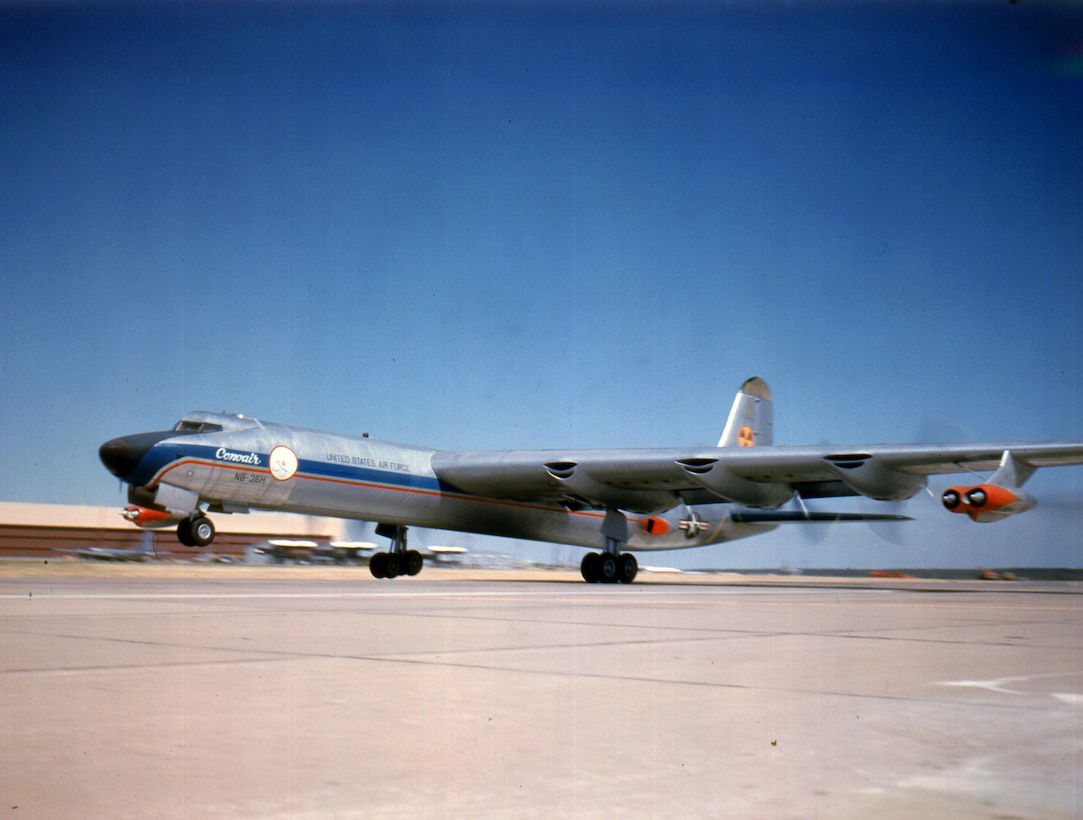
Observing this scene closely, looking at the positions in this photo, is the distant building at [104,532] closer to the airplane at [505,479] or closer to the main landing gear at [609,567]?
the airplane at [505,479]

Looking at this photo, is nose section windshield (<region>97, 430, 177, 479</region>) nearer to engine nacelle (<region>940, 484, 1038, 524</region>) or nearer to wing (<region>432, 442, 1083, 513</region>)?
wing (<region>432, 442, 1083, 513</region>)

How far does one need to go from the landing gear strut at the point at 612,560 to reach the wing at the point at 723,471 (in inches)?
18.0

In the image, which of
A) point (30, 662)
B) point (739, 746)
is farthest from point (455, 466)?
point (739, 746)

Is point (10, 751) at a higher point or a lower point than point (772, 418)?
lower

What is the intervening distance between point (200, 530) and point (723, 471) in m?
10.9

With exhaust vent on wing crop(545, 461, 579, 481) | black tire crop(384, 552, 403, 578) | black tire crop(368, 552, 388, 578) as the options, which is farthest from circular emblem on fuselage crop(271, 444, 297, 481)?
exhaust vent on wing crop(545, 461, 579, 481)

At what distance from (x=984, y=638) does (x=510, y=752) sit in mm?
5201

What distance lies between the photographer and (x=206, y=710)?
377 centimetres

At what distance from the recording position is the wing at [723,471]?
19953mm

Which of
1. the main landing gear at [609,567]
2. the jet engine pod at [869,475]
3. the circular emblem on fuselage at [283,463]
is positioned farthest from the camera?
the main landing gear at [609,567]

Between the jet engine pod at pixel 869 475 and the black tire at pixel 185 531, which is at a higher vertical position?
the jet engine pod at pixel 869 475

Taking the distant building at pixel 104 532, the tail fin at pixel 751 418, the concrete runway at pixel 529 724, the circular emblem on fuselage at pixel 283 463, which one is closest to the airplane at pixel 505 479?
the circular emblem on fuselage at pixel 283 463

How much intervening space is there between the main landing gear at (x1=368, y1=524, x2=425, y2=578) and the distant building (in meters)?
40.6

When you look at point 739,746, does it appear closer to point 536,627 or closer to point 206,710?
point 206,710
